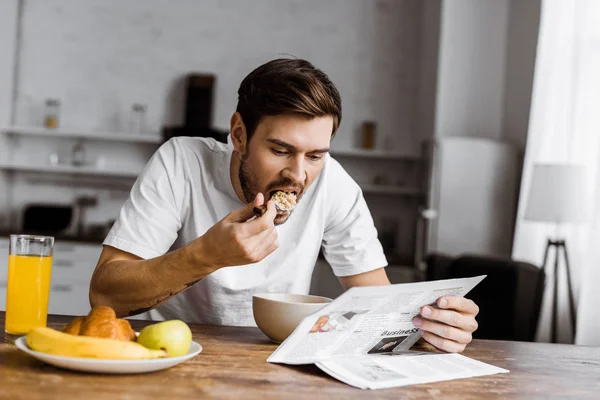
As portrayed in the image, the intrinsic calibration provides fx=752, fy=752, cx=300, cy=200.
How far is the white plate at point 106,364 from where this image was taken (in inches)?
42.5

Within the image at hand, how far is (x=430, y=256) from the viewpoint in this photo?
3740mm

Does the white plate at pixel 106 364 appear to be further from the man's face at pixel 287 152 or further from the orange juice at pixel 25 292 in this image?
Answer: the man's face at pixel 287 152

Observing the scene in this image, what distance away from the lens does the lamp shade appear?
134 inches

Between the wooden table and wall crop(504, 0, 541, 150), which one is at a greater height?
wall crop(504, 0, 541, 150)

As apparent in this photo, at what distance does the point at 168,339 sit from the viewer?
1.17 metres

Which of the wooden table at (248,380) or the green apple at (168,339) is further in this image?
the green apple at (168,339)

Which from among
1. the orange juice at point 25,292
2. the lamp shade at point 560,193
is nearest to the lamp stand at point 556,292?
the lamp shade at point 560,193

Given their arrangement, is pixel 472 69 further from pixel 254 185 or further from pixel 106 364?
pixel 106 364

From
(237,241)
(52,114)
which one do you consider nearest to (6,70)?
(52,114)

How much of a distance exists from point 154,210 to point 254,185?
25 cm

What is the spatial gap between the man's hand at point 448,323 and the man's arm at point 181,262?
328 mm

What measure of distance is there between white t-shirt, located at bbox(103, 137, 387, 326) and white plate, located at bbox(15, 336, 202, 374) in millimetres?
657

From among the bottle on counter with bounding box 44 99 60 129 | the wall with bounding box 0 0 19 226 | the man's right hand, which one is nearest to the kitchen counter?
the wall with bounding box 0 0 19 226

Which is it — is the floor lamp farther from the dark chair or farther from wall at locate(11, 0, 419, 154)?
wall at locate(11, 0, 419, 154)
